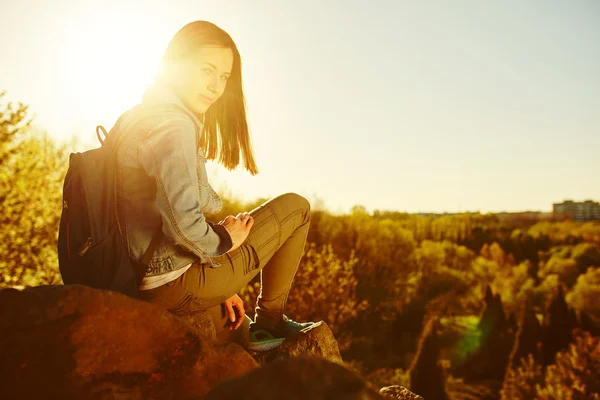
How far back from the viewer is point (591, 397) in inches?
834

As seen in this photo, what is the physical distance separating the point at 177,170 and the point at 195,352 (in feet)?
2.44

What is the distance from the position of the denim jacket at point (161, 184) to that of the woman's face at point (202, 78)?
0.12 m

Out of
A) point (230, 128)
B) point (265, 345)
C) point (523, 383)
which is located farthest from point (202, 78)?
point (523, 383)

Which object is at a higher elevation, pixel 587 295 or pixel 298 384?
pixel 298 384

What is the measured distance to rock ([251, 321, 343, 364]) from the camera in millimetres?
2916

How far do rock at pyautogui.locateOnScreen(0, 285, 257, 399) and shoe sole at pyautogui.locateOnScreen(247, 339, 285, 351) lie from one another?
0.92 metres

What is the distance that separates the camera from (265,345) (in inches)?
116

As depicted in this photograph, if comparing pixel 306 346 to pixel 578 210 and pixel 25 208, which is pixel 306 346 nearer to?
pixel 25 208

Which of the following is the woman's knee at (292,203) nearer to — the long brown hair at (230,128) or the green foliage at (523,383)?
the long brown hair at (230,128)

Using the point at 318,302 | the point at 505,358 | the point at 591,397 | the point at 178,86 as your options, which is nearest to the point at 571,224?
the point at 505,358

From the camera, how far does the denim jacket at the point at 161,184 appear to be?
2.14m

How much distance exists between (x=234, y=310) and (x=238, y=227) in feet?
2.16

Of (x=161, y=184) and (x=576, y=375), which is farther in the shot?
(x=576, y=375)

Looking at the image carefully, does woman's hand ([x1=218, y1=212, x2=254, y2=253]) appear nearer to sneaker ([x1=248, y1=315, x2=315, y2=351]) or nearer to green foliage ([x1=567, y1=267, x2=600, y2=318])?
sneaker ([x1=248, y1=315, x2=315, y2=351])
